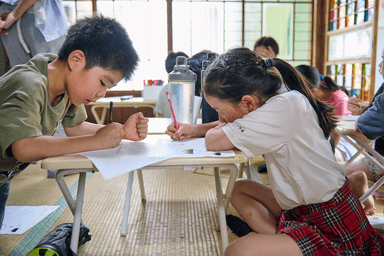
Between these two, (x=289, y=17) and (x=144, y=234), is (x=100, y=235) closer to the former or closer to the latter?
(x=144, y=234)

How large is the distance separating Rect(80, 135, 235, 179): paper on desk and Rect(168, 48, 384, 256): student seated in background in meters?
0.06

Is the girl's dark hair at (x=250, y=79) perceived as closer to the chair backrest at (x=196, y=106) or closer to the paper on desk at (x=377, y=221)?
the chair backrest at (x=196, y=106)

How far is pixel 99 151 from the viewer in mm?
822

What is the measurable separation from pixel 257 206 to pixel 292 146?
0.36 m

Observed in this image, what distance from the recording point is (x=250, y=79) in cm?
87

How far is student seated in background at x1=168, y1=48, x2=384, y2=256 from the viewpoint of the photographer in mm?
814

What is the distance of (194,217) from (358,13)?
3.69 metres

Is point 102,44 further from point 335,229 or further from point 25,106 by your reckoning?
point 335,229

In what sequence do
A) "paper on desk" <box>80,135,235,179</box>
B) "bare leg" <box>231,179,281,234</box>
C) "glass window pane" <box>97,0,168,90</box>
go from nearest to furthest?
1. "paper on desk" <box>80,135,235,179</box>
2. "bare leg" <box>231,179,281,234</box>
3. "glass window pane" <box>97,0,168,90</box>

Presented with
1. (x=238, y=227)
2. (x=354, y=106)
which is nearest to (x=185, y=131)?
(x=238, y=227)

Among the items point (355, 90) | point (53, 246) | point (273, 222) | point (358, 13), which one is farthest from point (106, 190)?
point (358, 13)

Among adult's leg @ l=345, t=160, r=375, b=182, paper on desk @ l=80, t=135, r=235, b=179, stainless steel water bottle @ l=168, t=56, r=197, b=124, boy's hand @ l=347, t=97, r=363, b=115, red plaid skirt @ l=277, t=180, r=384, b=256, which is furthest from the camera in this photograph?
boy's hand @ l=347, t=97, r=363, b=115

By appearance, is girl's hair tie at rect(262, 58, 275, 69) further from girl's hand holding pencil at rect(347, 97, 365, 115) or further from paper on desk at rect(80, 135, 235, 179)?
girl's hand holding pencil at rect(347, 97, 365, 115)

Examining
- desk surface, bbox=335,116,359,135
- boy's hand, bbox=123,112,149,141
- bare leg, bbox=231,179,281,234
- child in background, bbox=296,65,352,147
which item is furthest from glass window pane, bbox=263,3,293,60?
boy's hand, bbox=123,112,149,141
